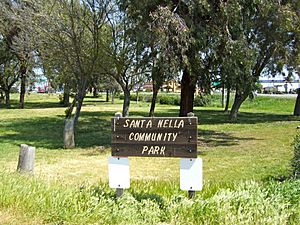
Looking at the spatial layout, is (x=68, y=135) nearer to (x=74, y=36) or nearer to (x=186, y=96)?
(x=74, y=36)

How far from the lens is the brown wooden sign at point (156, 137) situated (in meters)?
5.08

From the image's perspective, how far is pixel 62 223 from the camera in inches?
173

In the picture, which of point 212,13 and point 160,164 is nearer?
point 160,164

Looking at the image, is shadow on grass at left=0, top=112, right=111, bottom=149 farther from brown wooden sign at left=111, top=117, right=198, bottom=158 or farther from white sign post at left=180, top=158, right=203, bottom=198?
white sign post at left=180, top=158, right=203, bottom=198

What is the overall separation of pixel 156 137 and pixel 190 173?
0.65 meters

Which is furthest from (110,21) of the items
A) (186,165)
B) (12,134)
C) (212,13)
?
(186,165)

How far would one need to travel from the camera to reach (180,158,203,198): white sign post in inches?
199

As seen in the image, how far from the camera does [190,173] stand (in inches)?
200

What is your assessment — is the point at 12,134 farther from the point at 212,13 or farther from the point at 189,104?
the point at 212,13

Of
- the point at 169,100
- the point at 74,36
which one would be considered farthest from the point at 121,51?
the point at 169,100

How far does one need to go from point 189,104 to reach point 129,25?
161 inches

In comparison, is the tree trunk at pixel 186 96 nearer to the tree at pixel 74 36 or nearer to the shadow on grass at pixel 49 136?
the shadow on grass at pixel 49 136

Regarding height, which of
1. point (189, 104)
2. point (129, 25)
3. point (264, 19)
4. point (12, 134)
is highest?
point (264, 19)

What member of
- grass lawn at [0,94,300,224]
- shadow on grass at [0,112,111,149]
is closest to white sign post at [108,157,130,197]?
grass lawn at [0,94,300,224]
